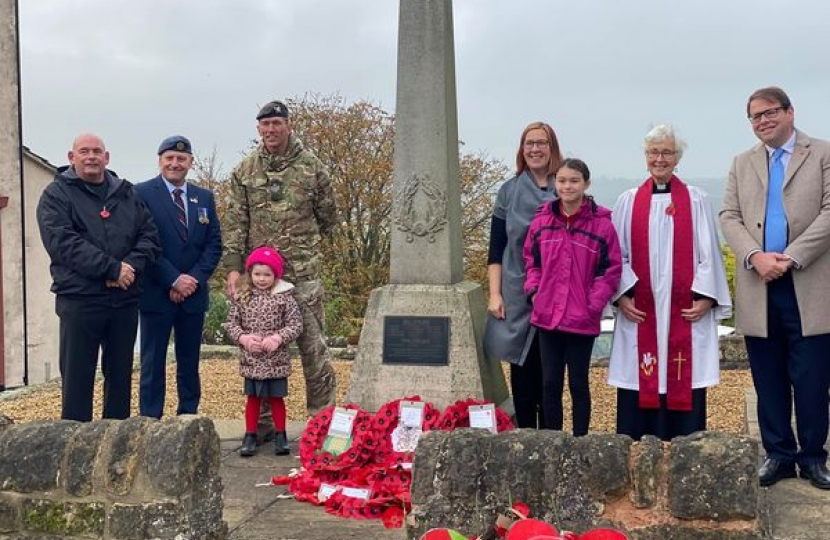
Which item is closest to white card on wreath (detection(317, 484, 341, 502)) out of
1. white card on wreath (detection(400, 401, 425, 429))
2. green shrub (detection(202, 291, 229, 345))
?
Result: white card on wreath (detection(400, 401, 425, 429))

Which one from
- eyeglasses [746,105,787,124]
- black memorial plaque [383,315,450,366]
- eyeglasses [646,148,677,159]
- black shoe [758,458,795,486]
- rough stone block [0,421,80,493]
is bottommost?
black shoe [758,458,795,486]

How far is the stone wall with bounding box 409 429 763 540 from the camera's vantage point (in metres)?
3.23

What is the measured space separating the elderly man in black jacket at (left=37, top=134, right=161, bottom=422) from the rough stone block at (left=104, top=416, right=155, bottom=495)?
1850mm

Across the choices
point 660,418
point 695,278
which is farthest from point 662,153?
point 660,418

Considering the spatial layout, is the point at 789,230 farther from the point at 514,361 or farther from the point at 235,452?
the point at 235,452

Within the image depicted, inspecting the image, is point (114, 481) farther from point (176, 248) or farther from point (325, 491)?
point (176, 248)

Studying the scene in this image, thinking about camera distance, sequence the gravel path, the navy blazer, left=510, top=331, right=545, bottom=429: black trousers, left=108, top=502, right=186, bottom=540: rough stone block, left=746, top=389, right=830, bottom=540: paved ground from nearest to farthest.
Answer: left=108, top=502, right=186, bottom=540: rough stone block, left=746, top=389, right=830, bottom=540: paved ground, left=510, top=331, right=545, bottom=429: black trousers, the navy blazer, the gravel path

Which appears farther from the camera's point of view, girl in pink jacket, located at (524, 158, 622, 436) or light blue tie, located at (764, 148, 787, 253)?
girl in pink jacket, located at (524, 158, 622, 436)

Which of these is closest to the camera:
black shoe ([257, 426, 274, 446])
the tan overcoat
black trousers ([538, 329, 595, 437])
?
the tan overcoat

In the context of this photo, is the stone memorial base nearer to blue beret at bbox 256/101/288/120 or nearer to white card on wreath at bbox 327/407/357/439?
white card on wreath at bbox 327/407/357/439

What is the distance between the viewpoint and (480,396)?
18.8 feet

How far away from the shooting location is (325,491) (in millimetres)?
4984

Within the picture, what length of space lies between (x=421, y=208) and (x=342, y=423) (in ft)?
4.83

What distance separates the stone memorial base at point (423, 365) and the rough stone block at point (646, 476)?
7.97ft
